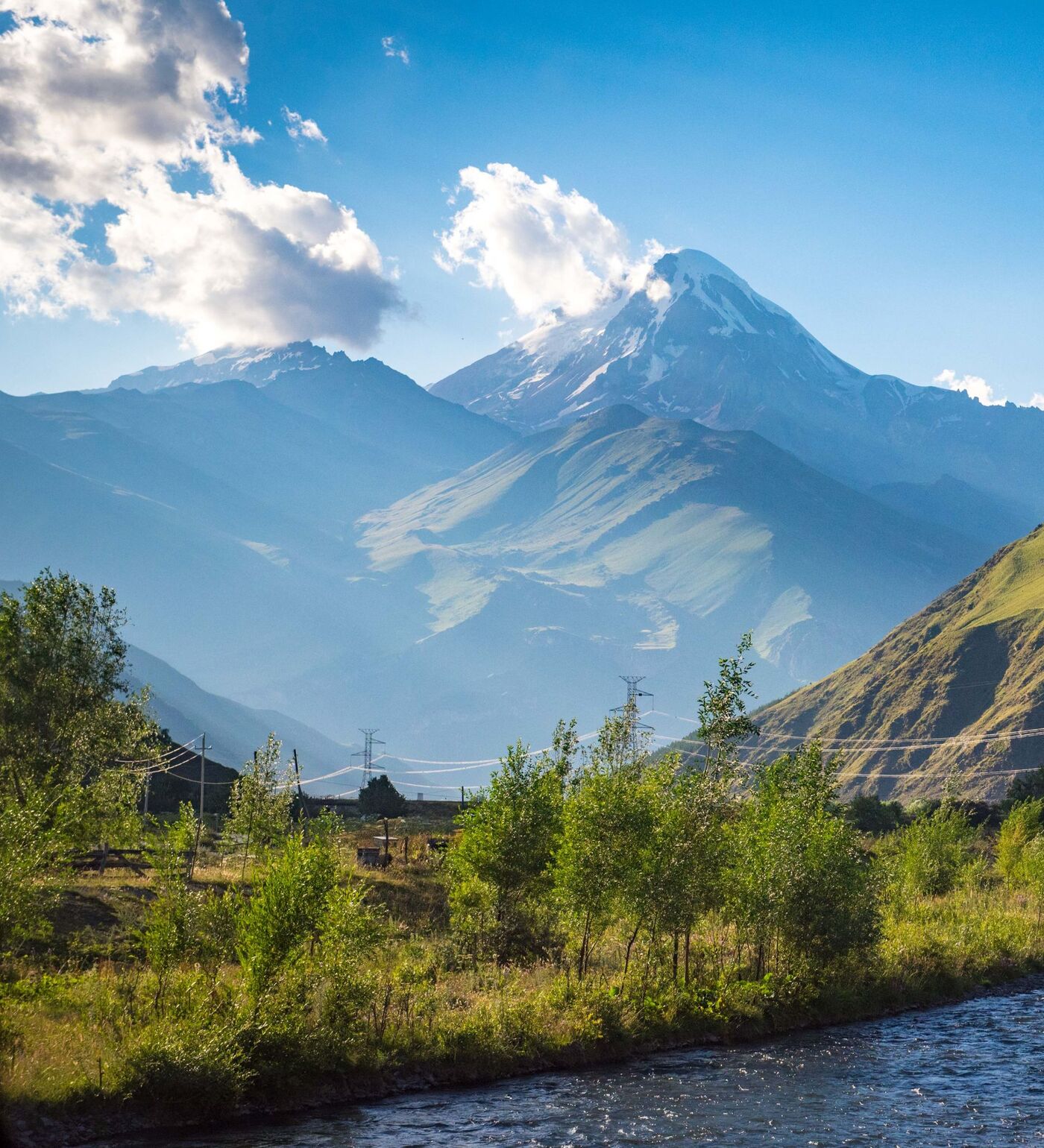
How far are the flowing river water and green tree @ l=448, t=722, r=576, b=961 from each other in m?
12.6

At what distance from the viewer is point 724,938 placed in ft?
203

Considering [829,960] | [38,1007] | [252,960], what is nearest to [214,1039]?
[252,960]

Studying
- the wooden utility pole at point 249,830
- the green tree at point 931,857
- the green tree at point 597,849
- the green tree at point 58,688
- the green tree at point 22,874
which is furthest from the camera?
the green tree at point 931,857

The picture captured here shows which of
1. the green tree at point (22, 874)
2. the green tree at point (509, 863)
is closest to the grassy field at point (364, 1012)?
the green tree at point (22, 874)

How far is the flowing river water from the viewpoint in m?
37.2

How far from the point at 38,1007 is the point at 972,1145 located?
32.4 meters

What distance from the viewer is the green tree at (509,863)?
5831 centimetres

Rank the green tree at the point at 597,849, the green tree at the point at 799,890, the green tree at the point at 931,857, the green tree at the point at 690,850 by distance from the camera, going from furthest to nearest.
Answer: the green tree at the point at 931,857
the green tree at the point at 799,890
the green tree at the point at 690,850
the green tree at the point at 597,849

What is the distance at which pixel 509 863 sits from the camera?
58.3m

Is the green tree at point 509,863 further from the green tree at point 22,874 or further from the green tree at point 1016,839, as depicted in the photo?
the green tree at point 1016,839

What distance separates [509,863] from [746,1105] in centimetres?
1999

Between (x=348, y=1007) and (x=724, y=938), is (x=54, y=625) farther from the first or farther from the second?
(x=724, y=938)

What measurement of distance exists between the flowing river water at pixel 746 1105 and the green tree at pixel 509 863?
494 inches

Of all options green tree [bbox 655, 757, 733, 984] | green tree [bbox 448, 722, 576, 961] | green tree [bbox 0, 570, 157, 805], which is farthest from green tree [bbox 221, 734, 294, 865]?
green tree [bbox 655, 757, 733, 984]
